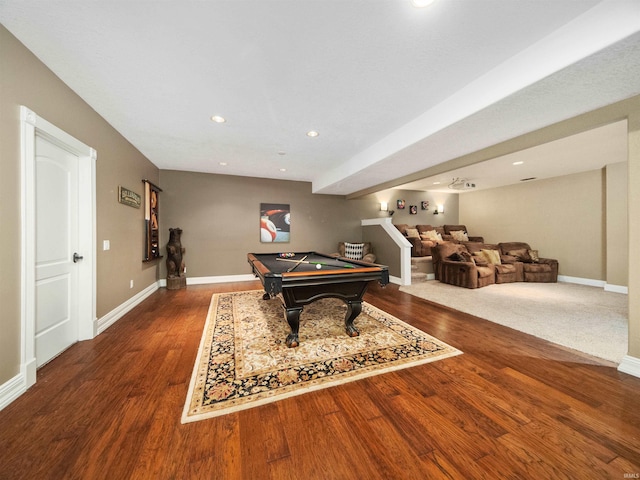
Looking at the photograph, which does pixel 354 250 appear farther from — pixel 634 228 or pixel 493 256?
pixel 634 228

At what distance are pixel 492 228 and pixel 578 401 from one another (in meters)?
7.02

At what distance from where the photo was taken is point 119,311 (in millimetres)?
3293

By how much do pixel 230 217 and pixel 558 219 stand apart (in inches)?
328

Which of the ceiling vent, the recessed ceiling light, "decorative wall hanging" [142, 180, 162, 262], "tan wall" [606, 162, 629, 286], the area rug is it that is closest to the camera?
the recessed ceiling light

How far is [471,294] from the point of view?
183 inches

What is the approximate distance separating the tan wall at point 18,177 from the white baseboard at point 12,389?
4 centimetres

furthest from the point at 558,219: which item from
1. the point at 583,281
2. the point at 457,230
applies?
the point at 457,230

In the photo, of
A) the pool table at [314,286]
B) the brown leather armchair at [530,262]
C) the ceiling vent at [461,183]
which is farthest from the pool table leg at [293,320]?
the brown leather armchair at [530,262]

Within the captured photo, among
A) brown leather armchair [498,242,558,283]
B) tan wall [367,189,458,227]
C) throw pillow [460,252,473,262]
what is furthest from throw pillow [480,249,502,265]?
tan wall [367,189,458,227]

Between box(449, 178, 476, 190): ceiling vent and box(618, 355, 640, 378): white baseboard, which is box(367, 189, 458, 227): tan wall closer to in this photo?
box(449, 178, 476, 190): ceiling vent

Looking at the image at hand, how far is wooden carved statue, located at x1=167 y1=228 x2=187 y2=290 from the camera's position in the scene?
509 centimetres

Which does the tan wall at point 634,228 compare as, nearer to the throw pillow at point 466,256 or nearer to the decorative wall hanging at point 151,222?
the throw pillow at point 466,256

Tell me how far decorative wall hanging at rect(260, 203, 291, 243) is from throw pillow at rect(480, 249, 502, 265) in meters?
5.18

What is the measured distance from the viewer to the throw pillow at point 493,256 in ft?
19.3
